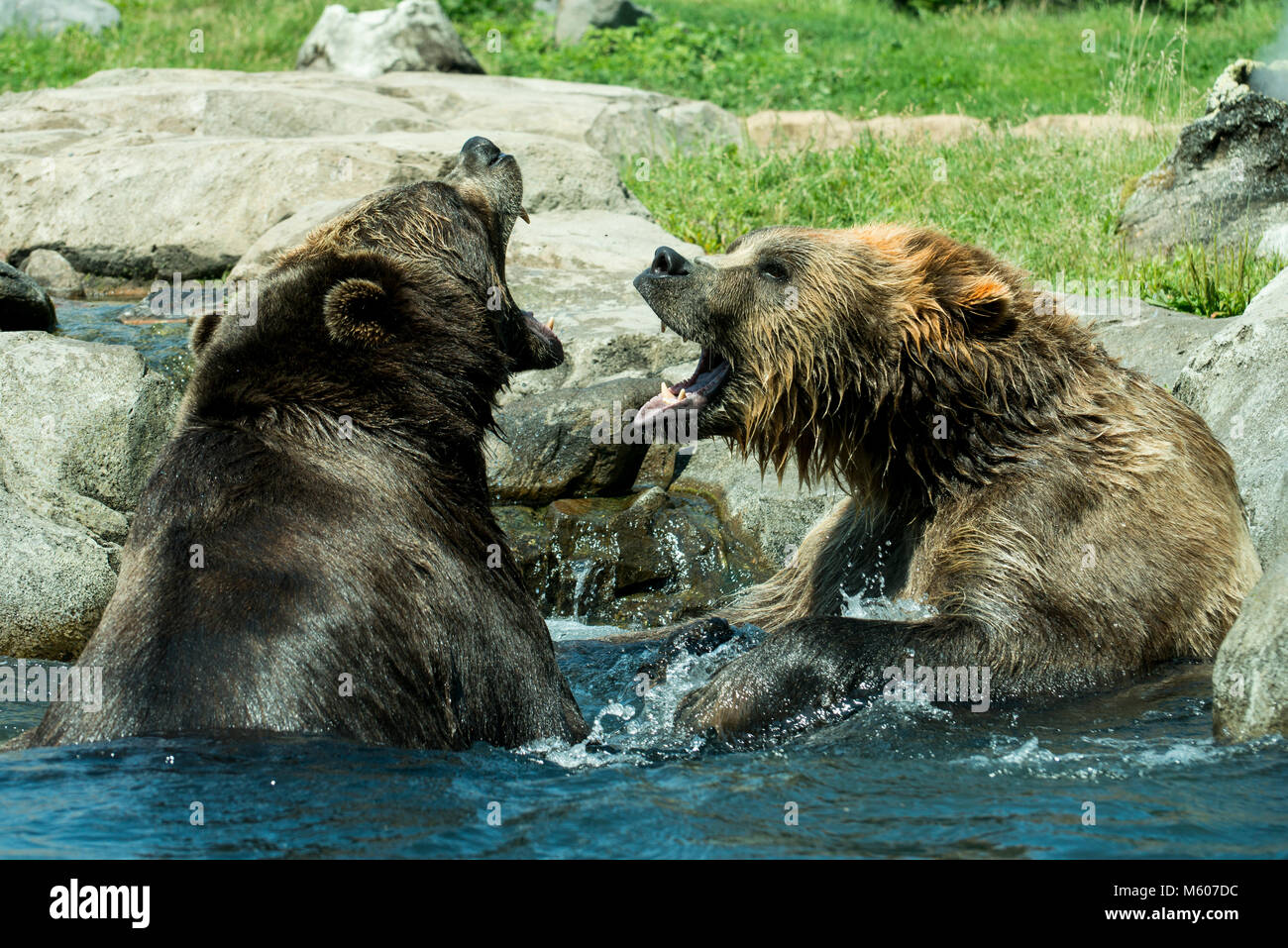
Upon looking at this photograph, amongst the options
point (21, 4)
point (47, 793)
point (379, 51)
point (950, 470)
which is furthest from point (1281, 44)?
point (21, 4)

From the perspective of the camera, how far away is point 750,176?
47.7 feet

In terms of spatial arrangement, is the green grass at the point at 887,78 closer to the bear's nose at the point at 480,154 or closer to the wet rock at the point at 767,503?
the wet rock at the point at 767,503

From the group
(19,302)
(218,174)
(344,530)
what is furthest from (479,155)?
(218,174)

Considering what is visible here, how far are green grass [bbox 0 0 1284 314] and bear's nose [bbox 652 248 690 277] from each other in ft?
18.2

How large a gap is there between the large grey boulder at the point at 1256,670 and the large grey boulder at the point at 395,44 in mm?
18038

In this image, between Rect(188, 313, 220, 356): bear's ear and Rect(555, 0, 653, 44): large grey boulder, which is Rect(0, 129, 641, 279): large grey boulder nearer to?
Rect(188, 313, 220, 356): bear's ear

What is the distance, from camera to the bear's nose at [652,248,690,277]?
6.04m

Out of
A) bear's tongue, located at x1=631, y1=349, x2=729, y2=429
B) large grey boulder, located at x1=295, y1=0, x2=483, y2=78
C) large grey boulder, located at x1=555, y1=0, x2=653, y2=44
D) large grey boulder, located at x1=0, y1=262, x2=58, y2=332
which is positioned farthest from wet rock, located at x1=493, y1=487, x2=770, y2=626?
large grey boulder, located at x1=555, y1=0, x2=653, y2=44

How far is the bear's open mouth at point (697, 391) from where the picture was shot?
6004 mm

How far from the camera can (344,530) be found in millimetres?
4316

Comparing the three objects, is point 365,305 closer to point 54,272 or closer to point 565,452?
point 565,452

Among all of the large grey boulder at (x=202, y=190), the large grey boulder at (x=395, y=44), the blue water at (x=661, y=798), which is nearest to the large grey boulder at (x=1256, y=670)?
the blue water at (x=661, y=798)
